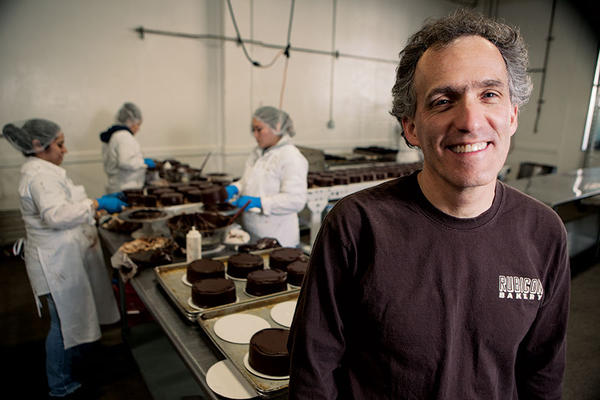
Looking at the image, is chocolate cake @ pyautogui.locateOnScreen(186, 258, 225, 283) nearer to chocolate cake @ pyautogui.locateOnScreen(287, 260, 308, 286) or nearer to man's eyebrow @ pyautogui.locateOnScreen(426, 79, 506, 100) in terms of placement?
chocolate cake @ pyautogui.locateOnScreen(287, 260, 308, 286)

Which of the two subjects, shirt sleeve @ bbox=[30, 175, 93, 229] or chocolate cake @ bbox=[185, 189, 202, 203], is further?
chocolate cake @ bbox=[185, 189, 202, 203]

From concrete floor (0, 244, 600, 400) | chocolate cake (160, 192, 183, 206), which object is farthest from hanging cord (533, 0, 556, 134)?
chocolate cake (160, 192, 183, 206)

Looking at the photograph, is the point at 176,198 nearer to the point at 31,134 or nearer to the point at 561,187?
the point at 31,134

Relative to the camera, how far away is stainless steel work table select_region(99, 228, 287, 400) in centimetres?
126

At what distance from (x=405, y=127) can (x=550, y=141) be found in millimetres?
7792

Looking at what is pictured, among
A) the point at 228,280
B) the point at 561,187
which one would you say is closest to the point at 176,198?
the point at 228,280

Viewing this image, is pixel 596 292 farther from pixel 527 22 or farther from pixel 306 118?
pixel 527 22

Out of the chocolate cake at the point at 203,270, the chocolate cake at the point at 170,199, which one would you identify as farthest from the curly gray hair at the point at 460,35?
the chocolate cake at the point at 170,199

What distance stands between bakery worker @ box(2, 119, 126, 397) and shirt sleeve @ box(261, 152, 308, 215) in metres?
1.11

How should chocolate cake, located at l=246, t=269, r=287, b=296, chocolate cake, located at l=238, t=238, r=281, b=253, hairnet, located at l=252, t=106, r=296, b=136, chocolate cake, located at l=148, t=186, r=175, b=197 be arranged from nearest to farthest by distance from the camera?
1. chocolate cake, located at l=246, t=269, r=287, b=296
2. chocolate cake, located at l=238, t=238, r=281, b=253
3. hairnet, located at l=252, t=106, r=296, b=136
4. chocolate cake, located at l=148, t=186, r=175, b=197

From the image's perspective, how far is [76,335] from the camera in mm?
2328

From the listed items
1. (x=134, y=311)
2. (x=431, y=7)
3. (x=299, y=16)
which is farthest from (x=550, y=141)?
(x=134, y=311)

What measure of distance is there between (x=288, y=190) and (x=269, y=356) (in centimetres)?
167

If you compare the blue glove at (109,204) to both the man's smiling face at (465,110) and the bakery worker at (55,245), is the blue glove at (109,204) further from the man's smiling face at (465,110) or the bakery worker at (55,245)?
the man's smiling face at (465,110)
